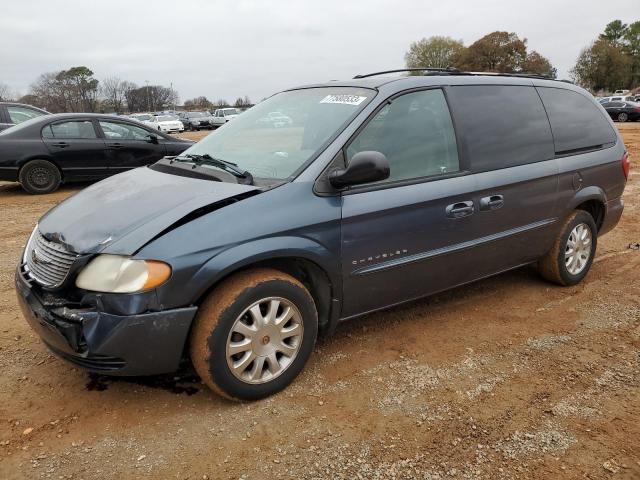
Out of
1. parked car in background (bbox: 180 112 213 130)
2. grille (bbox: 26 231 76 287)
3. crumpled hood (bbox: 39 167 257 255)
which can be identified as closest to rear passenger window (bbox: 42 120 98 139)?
crumpled hood (bbox: 39 167 257 255)

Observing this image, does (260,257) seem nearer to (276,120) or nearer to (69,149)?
(276,120)

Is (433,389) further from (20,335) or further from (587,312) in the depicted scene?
(20,335)

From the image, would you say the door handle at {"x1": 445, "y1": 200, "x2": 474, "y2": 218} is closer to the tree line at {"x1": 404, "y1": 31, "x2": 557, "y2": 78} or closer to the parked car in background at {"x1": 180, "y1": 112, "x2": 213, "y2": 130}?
the parked car in background at {"x1": 180, "y1": 112, "x2": 213, "y2": 130}

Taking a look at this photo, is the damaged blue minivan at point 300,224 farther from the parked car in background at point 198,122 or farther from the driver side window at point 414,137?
the parked car in background at point 198,122

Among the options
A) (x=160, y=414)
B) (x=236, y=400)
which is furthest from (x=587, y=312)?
(x=160, y=414)

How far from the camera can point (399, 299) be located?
3383 mm

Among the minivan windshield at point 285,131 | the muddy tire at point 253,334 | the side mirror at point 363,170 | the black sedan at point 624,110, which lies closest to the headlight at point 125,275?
the muddy tire at point 253,334

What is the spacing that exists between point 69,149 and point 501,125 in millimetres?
7613

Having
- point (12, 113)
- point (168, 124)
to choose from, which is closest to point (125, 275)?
point (12, 113)

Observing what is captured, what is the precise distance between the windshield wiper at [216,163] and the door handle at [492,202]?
1.65 meters

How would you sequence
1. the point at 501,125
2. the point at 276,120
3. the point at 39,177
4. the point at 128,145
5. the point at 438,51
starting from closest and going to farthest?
1. the point at 276,120
2. the point at 501,125
3. the point at 39,177
4. the point at 128,145
5. the point at 438,51

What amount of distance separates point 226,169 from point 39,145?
22.8 feet

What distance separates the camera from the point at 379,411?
2746mm

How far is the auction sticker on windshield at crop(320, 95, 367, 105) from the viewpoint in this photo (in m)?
3.27
